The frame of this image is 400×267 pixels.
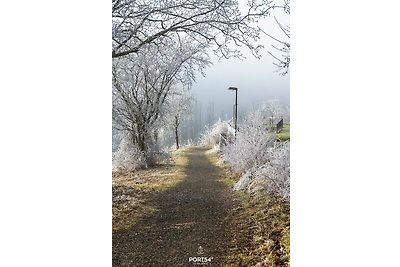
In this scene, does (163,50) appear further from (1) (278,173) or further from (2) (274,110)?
(1) (278,173)

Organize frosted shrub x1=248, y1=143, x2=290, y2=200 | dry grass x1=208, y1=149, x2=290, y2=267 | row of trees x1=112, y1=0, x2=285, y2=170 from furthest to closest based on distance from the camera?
1. row of trees x1=112, y1=0, x2=285, y2=170
2. frosted shrub x1=248, y1=143, x2=290, y2=200
3. dry grass x1=208, y1=149, x2=290, y2=267

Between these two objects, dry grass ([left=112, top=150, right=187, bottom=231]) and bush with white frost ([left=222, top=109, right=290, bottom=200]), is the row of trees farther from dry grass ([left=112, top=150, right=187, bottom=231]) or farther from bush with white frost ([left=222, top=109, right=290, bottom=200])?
bush with white frost ([left=222, top=109, right=290, bottom=200])

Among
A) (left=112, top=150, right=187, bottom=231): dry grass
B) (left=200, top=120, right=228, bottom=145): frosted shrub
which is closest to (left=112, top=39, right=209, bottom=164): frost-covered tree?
(left=112, top=150, right=187, bottom=231): dry grass

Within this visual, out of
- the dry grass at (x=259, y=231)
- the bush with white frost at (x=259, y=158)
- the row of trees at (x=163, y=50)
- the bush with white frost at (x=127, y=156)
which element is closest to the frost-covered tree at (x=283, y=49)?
the row of trees at (x=163, y=50)

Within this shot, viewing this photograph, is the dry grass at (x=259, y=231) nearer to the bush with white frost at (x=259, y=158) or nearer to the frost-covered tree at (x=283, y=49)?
the bush with white frost at (x=259, y=158)

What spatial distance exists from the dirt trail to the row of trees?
0.89 ft

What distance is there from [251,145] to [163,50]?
67 cm

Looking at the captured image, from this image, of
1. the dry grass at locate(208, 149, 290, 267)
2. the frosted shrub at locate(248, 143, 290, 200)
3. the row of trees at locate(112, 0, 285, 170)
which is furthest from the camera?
the row of trees at locate(112, 0, 285, 170)

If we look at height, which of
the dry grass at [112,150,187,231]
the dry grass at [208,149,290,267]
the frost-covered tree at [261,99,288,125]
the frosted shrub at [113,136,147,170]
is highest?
the frost-covered tree at [261,99,288,125]

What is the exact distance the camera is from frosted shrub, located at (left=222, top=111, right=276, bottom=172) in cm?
324

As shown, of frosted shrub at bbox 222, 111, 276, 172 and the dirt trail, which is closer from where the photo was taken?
the dirt trail

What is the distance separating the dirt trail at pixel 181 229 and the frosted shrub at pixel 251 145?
0.46 feet

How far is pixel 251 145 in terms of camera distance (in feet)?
10.7
